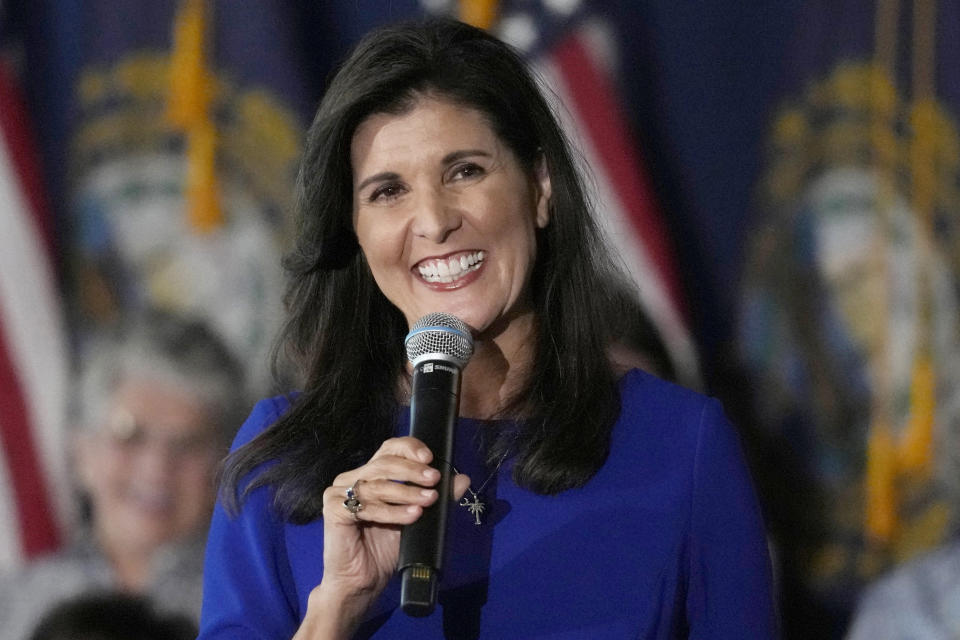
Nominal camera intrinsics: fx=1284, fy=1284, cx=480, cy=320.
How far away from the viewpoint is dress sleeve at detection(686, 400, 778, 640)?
161 cm

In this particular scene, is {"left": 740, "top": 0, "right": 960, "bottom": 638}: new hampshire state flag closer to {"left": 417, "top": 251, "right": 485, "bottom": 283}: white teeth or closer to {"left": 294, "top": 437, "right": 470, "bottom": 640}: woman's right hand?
{"left": 417, "top": 251, "right": 485, "bottom": 283}: white teeth

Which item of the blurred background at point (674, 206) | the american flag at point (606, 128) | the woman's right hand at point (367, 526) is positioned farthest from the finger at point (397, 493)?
the american flag at point (606, 128)

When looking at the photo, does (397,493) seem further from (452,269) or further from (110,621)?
(110,621)

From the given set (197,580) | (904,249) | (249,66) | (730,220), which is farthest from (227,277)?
(904,249)

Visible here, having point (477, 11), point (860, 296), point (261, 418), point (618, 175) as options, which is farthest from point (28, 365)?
point (860, 296)

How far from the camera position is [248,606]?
1.63 meters

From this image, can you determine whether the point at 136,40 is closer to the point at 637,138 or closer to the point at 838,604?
the point at 637,138

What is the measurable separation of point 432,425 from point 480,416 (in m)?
0.44

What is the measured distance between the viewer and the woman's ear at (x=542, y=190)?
1.84 meters

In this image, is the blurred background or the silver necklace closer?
the silver necklace

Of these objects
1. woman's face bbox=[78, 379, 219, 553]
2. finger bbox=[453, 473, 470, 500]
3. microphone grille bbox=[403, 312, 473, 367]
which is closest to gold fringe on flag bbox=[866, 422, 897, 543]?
woman's face bbox=[78, 379, 219, 553]

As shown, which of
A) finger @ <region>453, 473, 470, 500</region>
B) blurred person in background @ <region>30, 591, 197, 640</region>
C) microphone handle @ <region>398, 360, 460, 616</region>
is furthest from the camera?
blurred person in background @ <region>30, 591, 197, 640</region>

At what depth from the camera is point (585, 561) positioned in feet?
5.30

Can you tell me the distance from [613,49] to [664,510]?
1924 mm
